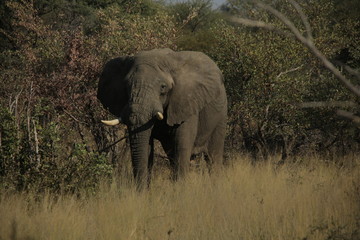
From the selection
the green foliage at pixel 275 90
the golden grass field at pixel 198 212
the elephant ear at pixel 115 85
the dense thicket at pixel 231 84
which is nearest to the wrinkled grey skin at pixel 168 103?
the elephant ear at pixel 115 85

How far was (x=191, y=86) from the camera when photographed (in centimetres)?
1027

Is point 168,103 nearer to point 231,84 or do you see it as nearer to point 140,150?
point 140,150

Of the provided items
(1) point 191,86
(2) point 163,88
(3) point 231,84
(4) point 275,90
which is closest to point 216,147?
(1) point 191,86

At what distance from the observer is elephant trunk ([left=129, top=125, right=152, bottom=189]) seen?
30.0 feet

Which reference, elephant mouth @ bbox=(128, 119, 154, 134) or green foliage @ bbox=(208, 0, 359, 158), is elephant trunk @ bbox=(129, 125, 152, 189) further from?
green foliage @ bbox=(208, 0, 359, 158)

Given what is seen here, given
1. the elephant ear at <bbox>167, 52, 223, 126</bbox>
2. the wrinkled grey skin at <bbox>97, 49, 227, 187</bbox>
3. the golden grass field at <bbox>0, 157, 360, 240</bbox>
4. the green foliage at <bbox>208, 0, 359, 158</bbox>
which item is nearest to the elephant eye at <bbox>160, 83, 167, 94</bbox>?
the wrinkled grey skin at <bbox>97, 49, 227, 187</bbox>

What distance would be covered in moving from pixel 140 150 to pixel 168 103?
1026mm

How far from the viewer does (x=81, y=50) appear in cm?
1209

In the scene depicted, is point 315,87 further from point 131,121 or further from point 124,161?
point 131,121

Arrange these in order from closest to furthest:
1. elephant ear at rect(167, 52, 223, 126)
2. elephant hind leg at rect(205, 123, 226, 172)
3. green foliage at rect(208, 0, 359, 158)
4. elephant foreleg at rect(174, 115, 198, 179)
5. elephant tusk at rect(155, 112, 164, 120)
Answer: elephant tusk at rect(155, 112, 164, 120)
elephant foreleg at rect(174, 115, 198, 179)
elephant ear at rect(167, 52, 223, 126)
elephant hind leg at rect(205, 123, 226, 172)
green foliage at rect(208, 0, 359, 158)

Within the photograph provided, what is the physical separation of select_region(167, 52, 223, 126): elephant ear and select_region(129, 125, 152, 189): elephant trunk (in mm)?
641

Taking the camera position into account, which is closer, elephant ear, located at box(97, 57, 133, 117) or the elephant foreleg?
the elephant foreleg

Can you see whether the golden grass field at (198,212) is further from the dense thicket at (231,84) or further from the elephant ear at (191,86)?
the dense thicket at (231,84)

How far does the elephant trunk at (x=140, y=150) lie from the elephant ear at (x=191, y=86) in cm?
64
